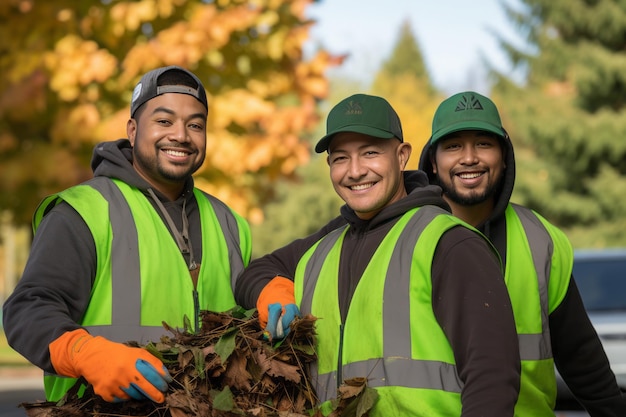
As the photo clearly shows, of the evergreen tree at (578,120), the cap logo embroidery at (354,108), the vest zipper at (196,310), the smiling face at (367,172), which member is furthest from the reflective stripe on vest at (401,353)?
the evergreen tree at (578,120)

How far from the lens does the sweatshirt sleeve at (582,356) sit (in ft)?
12.3

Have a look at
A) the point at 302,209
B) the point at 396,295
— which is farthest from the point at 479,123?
the point at 302,209

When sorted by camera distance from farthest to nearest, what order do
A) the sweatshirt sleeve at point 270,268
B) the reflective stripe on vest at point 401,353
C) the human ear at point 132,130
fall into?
1. the human ear at point 132,130
2. the sweatshirt sleeve at point 270,268
3. the reflective stripe on vest at point 401,353

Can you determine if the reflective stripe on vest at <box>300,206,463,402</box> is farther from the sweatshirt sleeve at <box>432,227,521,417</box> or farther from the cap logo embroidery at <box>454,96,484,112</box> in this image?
the cap logo embroidery at <box>454,96,484,112</box>

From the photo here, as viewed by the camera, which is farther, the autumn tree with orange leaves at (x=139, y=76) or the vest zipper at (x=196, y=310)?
the autumn tree with orange leaves at (x=139, y=76)

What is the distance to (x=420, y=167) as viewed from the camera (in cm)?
432

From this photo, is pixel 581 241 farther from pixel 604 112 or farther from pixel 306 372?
pixel 306 372

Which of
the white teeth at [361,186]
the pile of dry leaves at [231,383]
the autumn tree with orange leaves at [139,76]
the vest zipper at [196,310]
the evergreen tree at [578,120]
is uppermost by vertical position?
the evergreen tree at [578,120]

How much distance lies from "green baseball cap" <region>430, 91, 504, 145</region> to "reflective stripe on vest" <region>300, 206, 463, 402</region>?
2.82ft

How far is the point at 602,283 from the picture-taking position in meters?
8.38

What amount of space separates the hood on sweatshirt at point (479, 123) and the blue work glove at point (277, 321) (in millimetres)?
1088

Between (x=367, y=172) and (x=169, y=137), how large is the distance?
1049 millimetres

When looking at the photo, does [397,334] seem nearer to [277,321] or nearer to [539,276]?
[277,321]

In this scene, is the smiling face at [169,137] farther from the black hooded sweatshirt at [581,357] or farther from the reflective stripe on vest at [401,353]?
the black hooded sweatshirt at [581,357]
